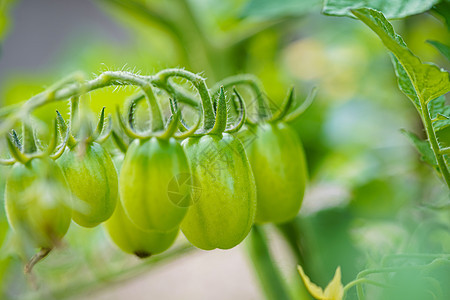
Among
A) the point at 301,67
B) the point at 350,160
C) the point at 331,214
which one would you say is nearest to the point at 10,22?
the point at 331,214

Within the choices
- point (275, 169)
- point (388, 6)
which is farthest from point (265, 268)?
point (388, 6)

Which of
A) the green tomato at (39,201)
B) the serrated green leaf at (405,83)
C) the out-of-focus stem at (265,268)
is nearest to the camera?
the green tomato at (39,201)

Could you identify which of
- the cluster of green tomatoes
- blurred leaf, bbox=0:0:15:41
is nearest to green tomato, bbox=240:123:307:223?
the cluster of green tomatoes

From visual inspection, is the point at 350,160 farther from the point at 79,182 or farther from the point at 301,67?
the point at 79,182

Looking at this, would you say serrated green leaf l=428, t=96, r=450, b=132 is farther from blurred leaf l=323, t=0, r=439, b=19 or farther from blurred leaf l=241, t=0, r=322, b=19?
blurred leaf l=241, t=0, r=322, b=19

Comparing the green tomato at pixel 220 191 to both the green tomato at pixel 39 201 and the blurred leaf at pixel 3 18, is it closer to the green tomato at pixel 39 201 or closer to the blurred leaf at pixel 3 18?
the green tomato at pixel 39 201

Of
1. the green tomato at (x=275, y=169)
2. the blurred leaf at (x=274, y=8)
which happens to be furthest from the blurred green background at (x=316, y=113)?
the green tomato at (x=275, y=169)

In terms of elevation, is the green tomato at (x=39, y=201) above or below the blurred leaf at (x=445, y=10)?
above
